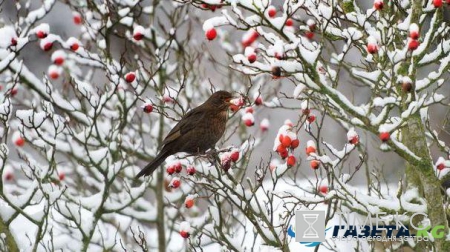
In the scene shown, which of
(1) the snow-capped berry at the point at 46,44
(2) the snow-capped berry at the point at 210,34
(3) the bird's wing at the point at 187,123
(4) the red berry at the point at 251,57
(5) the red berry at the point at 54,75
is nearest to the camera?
(4) the red berry at the point at 251,57

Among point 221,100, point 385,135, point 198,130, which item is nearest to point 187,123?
point 198,130

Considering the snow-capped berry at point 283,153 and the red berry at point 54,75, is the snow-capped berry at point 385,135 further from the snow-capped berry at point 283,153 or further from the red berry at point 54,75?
the red berry at point 54,75

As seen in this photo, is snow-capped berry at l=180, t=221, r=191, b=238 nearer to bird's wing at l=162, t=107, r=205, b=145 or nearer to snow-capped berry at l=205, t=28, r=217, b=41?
bird's wing at l=162, t=107, r=205, b=145

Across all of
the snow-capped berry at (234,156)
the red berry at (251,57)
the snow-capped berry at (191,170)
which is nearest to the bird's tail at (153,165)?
the snow-capped berry at (191,170)

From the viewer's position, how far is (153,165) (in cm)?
637

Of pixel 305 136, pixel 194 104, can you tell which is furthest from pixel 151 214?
pixel 305 136

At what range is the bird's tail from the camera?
631 centimetres

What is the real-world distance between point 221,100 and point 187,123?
0.40m

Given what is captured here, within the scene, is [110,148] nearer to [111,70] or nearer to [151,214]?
[111,70]

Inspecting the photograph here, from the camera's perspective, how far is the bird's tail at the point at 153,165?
6.31 meters

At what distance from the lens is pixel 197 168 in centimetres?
566

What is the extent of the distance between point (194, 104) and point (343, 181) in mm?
5437

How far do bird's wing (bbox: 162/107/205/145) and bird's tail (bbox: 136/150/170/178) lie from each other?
0.46ft
